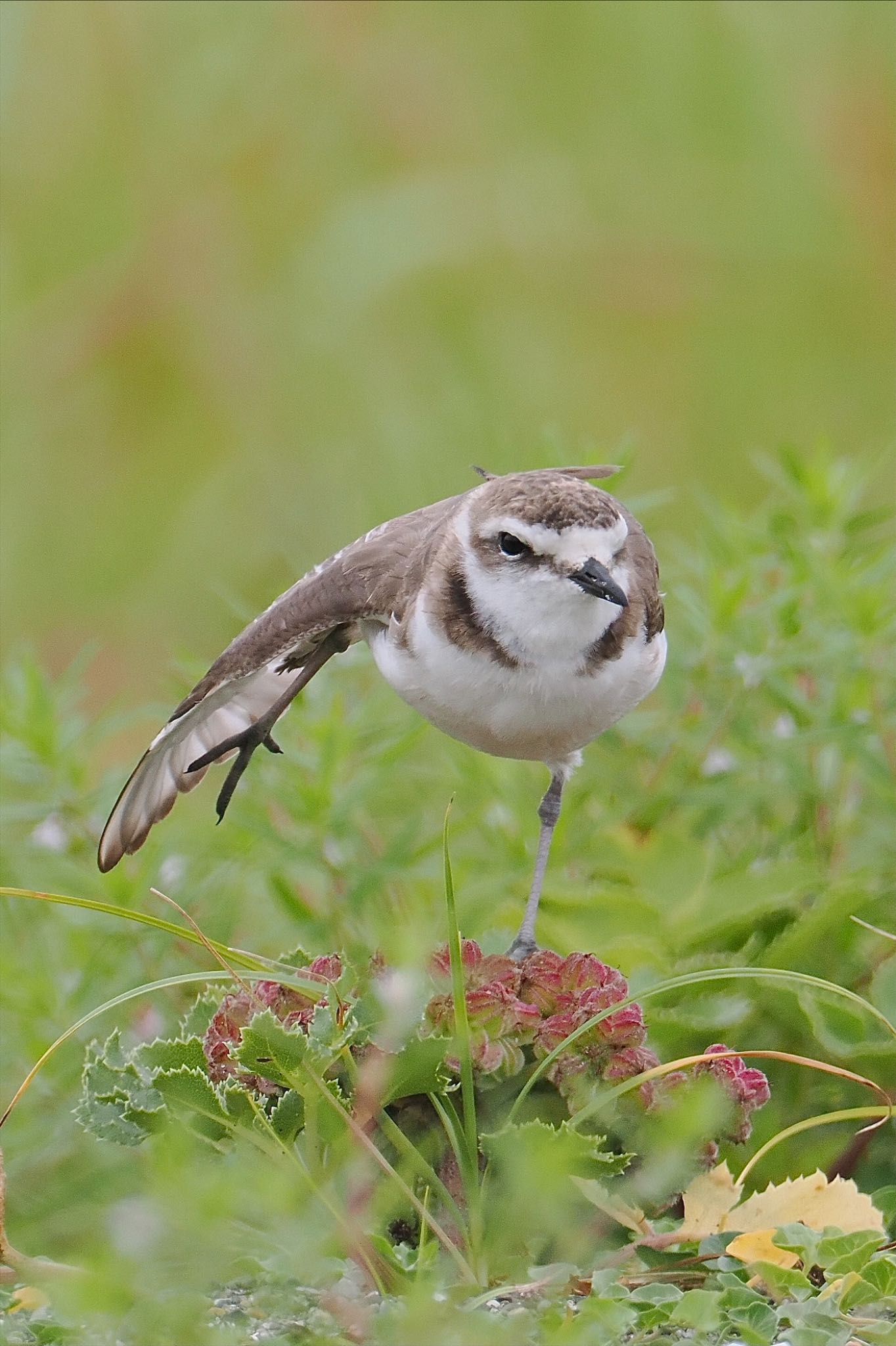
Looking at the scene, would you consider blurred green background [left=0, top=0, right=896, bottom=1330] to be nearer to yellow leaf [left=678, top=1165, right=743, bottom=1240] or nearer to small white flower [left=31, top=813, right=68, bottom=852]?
small white flower [left=31, top=813, right=68, bottom=852]

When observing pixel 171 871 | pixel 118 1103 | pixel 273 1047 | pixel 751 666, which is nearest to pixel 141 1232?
pixel 273 1047

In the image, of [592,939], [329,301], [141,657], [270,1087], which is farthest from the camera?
[329,301]

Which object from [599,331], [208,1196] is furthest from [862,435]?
[208,1196]

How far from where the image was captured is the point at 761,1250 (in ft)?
7.27

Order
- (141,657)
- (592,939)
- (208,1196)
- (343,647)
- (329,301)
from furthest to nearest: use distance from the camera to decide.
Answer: (329,301)
(141,657)
(343,647)
(592,939)
(208,1196)

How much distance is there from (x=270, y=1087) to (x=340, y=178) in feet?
16.3

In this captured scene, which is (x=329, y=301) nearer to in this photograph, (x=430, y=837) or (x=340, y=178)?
(x=340, y=178)

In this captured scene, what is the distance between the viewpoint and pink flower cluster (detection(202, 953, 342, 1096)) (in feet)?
7.79

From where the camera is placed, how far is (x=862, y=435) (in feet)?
20.5

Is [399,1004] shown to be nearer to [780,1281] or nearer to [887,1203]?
[780,1281]

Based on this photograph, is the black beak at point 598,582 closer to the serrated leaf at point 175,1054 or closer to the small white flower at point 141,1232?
the serrated leaf at point 175,1054

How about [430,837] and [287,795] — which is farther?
[430,837]

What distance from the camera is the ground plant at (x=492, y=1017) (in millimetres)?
2072

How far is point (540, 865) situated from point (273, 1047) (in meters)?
0.92
